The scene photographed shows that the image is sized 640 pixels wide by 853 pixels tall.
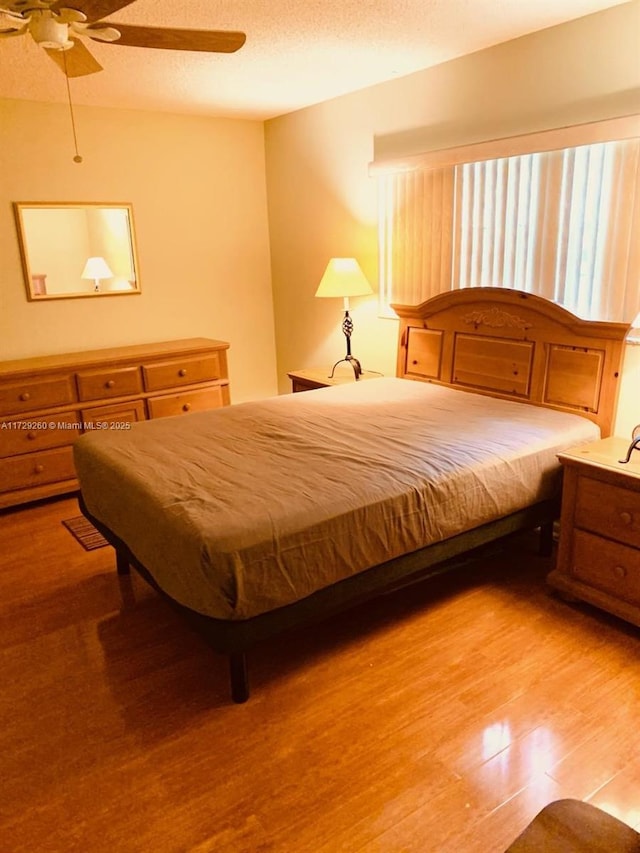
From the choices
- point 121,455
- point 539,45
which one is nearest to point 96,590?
point 121,455

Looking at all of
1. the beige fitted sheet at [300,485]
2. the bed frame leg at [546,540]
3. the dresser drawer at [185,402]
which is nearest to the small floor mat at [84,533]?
the beige fitted sheet at [300,485]

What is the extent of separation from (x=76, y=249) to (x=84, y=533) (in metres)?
2.00

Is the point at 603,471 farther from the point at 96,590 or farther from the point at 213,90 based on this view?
the point at 213,90

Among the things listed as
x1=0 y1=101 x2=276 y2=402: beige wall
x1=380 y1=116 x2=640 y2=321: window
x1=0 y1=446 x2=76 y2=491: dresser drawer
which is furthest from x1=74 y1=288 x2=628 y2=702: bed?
x1=0 y1=101 x2=276 y2=402: beige wall

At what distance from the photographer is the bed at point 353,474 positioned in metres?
1.96

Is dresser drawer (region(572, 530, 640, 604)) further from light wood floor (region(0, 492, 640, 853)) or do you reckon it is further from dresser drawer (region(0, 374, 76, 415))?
dresser drawer (region(0, 374, 76, 415))

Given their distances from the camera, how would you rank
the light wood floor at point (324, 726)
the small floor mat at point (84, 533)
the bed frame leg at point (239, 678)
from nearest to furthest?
1. the light wood floor at point (324, 726)
2. the bed frame leg at point (239, 678)
3. the small floor mat at point (84, 533)

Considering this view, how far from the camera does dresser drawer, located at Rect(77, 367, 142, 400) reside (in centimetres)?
391

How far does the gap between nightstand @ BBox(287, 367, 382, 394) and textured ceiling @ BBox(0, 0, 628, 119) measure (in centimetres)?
181

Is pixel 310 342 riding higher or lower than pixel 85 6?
lower

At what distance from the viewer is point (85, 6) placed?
5.90ft

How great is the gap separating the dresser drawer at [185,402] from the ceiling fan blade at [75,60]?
219cm

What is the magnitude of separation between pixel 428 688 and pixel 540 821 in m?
1.25

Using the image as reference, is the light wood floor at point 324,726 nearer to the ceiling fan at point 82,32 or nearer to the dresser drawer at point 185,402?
the dresser drawer at point 185,402
